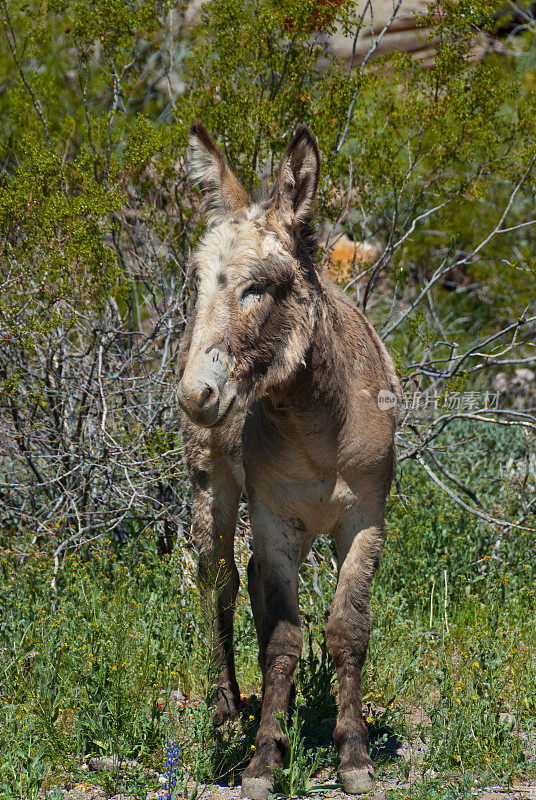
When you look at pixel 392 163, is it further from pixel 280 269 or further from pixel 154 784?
pixel 154 784

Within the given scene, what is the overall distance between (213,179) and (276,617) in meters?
2.02

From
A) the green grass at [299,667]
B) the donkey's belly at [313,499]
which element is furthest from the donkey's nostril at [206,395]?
the green grass at [299,667]

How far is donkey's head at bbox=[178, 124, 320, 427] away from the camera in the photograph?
3268 mm

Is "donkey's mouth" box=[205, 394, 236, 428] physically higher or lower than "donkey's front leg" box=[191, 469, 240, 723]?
higher

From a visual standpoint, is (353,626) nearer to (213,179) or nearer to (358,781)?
(358,781)

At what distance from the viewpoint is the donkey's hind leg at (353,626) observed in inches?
151

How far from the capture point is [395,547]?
6.45m

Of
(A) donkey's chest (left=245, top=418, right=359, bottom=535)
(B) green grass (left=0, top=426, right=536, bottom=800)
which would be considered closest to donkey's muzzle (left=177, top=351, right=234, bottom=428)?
(A) donkey's chest (left=245, top=418, right=359, bottom=535)

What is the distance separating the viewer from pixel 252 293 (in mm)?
3496

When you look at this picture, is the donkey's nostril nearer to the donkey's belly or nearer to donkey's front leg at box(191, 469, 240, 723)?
the donkey's belly

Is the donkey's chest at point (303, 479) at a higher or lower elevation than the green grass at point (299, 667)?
higher

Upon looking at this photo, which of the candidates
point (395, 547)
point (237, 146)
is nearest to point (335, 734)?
point (395, 547)

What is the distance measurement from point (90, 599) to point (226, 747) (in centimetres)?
179

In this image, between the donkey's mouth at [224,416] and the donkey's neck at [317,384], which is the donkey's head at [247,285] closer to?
the donkey's mouth at [224,416]
